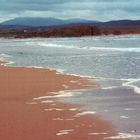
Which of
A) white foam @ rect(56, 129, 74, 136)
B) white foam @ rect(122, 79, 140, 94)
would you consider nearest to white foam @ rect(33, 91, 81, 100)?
white foam @ rect(122, 79, 140, 94)

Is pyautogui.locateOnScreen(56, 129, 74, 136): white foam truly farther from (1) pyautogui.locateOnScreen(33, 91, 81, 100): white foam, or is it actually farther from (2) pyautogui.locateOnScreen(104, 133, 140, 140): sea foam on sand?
(1) pyautogui.locateOnScreen(33, 91, 81, 100): white foam

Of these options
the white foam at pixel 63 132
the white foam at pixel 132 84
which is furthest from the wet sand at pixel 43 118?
the white foam at pixel 132 84

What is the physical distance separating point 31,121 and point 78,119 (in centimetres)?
87

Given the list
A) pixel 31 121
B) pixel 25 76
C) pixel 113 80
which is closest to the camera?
pixel 31 121

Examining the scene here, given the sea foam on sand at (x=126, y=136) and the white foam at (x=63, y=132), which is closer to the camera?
the sea foam on sand at (x=126, y=136)

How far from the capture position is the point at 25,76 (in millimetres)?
17688

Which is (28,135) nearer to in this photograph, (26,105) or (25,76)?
(26,105)

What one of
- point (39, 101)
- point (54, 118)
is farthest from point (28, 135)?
point (39, 101)

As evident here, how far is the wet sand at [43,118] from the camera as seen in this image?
766cm

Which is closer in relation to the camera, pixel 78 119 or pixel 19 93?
pixel 78 119

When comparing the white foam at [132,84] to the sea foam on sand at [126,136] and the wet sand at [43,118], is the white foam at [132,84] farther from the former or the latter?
the sea foam on sand at [126,136]

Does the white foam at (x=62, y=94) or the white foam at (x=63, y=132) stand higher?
the white foam at (x=63, y=132)

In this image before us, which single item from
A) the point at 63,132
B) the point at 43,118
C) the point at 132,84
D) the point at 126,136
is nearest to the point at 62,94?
the point at 132,84

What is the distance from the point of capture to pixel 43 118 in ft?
29.7
